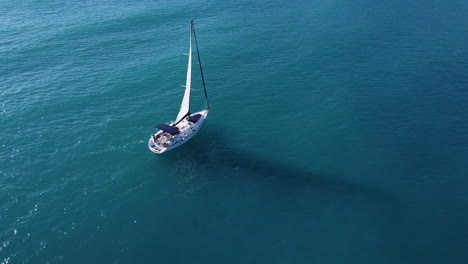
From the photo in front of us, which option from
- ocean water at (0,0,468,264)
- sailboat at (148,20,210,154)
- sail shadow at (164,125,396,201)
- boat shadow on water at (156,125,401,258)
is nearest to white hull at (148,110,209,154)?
sailboat at (148,20,210,154)

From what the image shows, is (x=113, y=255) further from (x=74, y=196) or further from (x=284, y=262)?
(x=284, y=262)

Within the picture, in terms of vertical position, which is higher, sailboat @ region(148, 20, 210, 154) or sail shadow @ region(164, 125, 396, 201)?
sailboat @ region(148, 20, 210, 154)

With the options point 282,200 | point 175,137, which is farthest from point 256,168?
point 175,137

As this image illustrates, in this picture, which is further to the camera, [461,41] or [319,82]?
[461,41]

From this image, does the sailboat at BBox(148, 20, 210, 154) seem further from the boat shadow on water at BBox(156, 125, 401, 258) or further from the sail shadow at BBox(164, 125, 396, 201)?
the boat shadow on water at BBox(156, 125, 401, 258)

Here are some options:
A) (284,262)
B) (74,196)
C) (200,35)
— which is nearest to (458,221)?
(284,262)

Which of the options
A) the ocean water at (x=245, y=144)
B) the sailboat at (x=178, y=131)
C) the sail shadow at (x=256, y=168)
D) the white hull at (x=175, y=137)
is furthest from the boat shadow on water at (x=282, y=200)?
the sailboat at (x=178, y=131)

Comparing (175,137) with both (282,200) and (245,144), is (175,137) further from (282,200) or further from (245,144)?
(282,200)
